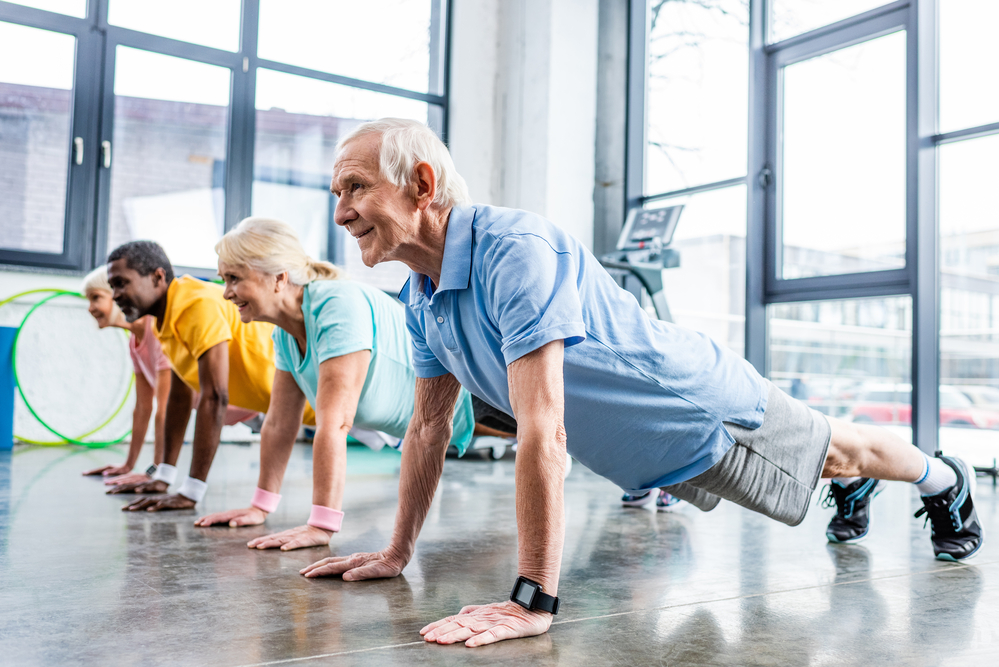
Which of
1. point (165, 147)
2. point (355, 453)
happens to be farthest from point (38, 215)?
point (355, 453)

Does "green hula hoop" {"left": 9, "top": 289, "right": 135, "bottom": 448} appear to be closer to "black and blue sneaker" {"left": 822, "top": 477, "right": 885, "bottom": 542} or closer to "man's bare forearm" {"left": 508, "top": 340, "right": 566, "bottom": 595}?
"black and blue sneaker" {"left": 822, "top": 477, "right": 885, "bottom": 542}

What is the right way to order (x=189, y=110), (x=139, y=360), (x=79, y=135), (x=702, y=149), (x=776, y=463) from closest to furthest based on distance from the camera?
(x=776, y=463) < (x=139, y=360) < (x=79, y=135) < (x=189, y=110) < (x=702, y=149)

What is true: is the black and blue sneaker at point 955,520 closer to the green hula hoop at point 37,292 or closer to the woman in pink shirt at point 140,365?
the woman in pink shirt at point 140,365

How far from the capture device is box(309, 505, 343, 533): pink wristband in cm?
187

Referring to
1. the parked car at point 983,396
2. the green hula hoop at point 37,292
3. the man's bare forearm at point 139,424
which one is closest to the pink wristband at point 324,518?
the man's bare forearm at point 139,424

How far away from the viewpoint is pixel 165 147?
5.03m

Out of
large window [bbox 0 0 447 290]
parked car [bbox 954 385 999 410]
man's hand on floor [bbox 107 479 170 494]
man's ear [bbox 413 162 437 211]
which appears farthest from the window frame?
parked car [bbox 954 385 999 410]

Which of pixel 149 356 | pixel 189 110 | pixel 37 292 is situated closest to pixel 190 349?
pixel 149 356

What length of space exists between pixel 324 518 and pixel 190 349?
0.86 meters

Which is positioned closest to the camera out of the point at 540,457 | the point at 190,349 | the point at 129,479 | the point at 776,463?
the point at 540,457

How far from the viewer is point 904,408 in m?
4.15

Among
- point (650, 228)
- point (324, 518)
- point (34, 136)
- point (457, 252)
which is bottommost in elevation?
point (324, 518)

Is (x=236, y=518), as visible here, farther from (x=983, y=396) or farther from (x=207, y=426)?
(x=983, y=396)

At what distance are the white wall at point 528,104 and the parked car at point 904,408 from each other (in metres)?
2.11
